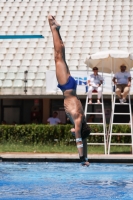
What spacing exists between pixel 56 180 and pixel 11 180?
0.95 m

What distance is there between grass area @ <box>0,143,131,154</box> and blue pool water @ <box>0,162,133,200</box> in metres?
2.68

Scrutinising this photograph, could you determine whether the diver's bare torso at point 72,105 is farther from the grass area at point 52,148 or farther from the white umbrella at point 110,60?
the grass area at point 52,148

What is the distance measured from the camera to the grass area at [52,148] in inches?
746

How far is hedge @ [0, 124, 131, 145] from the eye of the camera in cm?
2102

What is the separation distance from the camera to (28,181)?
11.9 m

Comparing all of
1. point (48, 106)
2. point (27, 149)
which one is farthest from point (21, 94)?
point (27, 149)

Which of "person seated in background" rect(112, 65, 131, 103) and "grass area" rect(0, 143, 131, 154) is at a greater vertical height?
"person seated in background" rect(112, 65, 131, 103)

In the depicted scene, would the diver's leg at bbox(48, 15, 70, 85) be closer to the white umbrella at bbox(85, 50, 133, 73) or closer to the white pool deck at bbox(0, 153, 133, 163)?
the white pool deck at bbox(0, 153, 133, 163)

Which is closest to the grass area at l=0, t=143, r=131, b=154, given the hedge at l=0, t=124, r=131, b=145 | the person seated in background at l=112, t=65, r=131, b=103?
the hedge at l=0, t=124, r=131, b=145

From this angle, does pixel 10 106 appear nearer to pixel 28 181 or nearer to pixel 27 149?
pixel 27 149

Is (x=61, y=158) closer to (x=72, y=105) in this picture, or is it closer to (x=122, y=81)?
(x=122, y=81)

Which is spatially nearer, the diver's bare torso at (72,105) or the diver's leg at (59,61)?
the diver's leg at (59,61)

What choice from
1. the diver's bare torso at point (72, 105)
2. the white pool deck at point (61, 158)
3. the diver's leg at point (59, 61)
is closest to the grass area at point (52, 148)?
the white pool deck at point (61, 158)

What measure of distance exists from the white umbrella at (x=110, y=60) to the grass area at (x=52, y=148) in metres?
2.68
